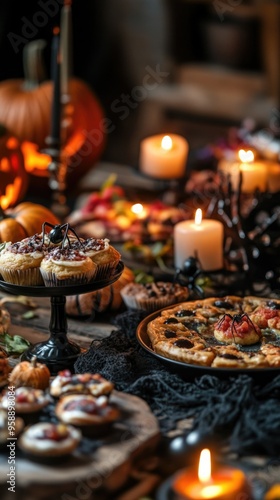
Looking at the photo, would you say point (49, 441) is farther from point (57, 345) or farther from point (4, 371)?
point (57, 345)

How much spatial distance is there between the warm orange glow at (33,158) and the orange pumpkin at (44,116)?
0.04 feet

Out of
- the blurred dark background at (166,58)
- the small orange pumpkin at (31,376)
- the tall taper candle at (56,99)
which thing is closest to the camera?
the small orange pumpkin at (31,376)

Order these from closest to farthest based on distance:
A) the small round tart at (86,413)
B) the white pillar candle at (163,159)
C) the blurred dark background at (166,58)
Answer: the small round tart at (86,413), the white pillar candle at (163,159), the blurred dark background at (166,58)

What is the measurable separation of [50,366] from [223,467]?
0.62 m

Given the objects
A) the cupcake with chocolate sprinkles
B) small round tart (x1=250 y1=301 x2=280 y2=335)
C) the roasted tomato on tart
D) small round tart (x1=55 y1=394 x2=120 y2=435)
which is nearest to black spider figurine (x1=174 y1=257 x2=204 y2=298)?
the cupcake with chocolate sprinkles

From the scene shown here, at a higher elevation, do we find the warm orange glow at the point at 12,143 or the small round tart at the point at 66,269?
the small round tart at the point at 66,269

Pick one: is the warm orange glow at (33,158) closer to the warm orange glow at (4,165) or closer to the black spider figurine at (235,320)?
the warm orange glow at (4,165)

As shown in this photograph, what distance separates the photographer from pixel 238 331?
2.05 m

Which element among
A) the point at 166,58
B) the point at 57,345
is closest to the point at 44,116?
the point at 57,345

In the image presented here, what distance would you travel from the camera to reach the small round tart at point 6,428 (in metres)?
1.67

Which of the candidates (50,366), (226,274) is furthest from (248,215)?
(50,366)

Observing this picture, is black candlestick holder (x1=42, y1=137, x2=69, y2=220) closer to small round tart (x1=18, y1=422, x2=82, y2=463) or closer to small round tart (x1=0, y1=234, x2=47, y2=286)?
small round tart (x1=0, y1=234, x2=47, y2=286)

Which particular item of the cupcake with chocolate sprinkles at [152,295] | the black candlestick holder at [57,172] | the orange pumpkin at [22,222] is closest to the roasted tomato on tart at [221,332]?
the cupcake with chocolate sprinkles at [152,295]

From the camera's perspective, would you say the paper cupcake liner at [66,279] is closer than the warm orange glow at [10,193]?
Yes
